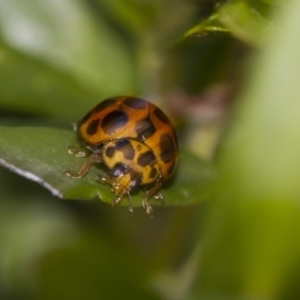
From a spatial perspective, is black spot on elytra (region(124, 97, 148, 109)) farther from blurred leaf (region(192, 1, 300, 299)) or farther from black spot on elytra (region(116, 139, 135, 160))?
blurred leaf (region(192, 1, 300, 299))

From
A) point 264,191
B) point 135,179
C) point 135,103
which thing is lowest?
point 135,179

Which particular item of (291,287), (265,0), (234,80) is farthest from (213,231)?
(234,80)

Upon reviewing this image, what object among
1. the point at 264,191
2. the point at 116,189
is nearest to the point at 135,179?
the point at 116,189

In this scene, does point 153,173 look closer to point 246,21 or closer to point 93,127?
point 93,127

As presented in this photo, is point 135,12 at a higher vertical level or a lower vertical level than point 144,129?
higher

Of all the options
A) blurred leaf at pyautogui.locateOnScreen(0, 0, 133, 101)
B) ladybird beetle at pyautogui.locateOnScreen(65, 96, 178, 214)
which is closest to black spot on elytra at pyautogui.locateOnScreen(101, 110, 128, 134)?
ladybird beetle at pyautogui.locateOnScreen(65, 96, 178, 214)

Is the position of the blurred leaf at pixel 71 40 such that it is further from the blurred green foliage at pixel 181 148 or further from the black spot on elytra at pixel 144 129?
the black spot on elytra at pixel 144 129

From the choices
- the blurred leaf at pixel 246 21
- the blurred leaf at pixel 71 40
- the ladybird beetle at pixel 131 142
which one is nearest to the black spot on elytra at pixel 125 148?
the ladybird beetle at pixel 131 142
